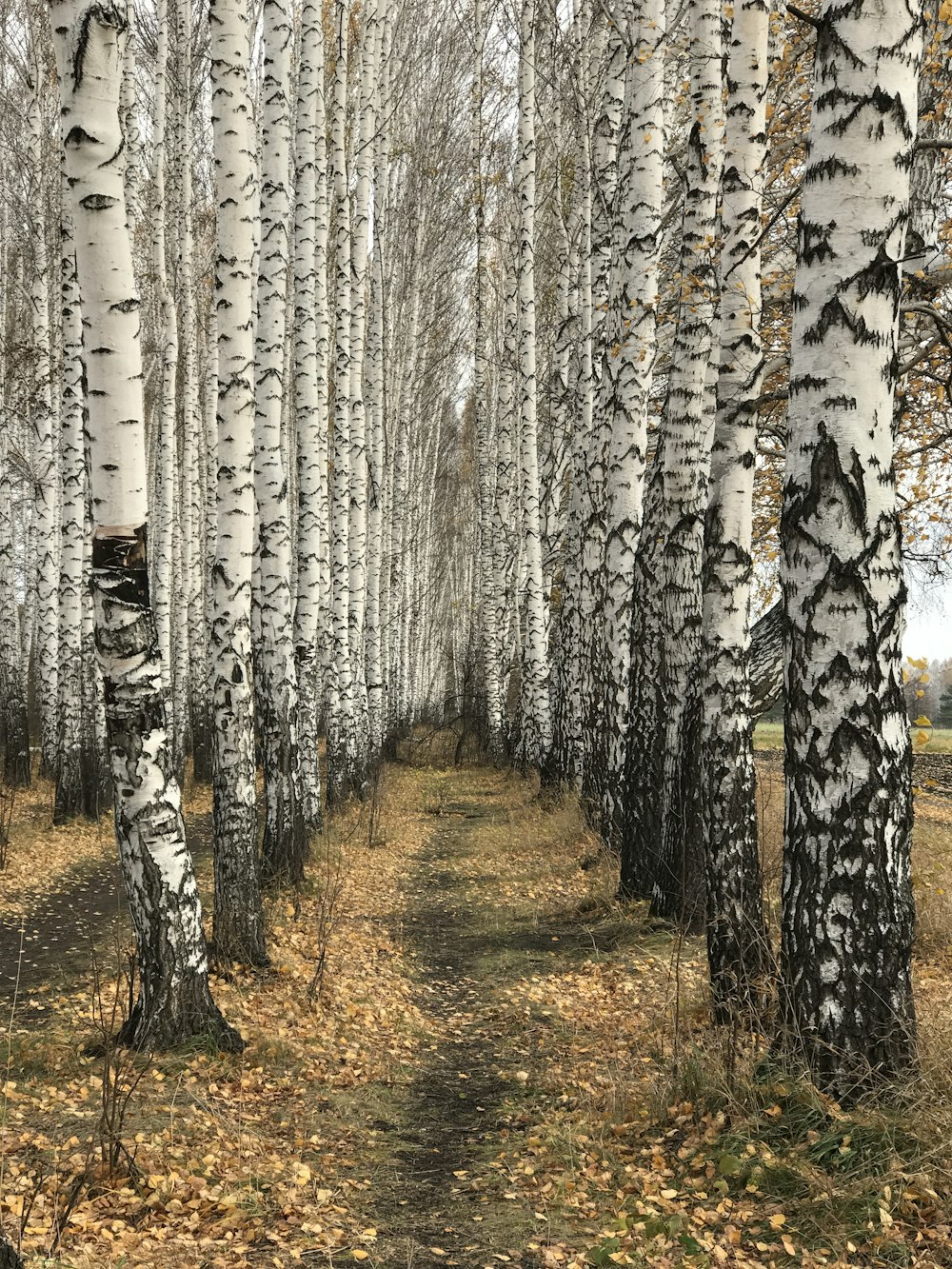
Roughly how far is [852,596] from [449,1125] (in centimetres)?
304

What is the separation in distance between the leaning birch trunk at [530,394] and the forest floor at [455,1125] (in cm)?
745

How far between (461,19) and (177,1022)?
18.7 meters

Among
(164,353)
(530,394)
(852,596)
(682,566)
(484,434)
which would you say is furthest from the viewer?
(484,434)

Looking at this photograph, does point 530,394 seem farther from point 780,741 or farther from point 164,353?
point 780,741

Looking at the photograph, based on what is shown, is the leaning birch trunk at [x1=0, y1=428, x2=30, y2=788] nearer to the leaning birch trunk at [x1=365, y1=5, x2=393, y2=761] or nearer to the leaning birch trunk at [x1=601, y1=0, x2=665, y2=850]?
the leaning birch trunk at [x1=365, y1=5, x2=393, y2=761]

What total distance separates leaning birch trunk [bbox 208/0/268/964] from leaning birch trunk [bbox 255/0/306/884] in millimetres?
1653

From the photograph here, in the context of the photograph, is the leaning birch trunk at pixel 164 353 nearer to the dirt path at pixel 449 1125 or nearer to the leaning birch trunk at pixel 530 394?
the leaning birch trunk at pixel 530 394

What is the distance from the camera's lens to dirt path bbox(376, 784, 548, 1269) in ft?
11.3

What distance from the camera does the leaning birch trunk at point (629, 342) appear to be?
7.81m

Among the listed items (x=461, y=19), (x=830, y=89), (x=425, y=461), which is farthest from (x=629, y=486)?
(x=425, y=461)

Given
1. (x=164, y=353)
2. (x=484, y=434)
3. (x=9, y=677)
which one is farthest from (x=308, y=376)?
(x=484, y=434)

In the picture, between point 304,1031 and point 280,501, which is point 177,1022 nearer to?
point 304,1031

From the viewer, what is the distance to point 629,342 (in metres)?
8.44

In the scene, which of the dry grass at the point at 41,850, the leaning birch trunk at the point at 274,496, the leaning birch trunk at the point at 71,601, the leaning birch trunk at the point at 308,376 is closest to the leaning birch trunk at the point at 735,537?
the leaning birch trunk at the point at 274,496
